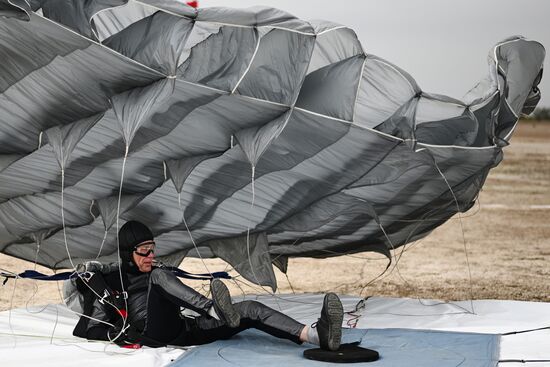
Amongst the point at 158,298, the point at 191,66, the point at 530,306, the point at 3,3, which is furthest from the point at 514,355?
the point at 3,3

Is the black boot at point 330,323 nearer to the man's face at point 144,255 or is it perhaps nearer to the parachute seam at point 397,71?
the man's face at point 144,255

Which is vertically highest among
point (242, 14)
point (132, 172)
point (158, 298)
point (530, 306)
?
point (242, 14)

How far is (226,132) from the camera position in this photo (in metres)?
6.33

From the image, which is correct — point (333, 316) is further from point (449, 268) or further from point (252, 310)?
point (449, 268)

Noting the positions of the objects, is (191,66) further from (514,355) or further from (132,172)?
(514,355)

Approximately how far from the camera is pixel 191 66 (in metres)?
5.82

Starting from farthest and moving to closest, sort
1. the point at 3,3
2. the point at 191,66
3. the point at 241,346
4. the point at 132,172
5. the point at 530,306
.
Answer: the point at 530,306 → the point at 132,172 → the point at 241,346 → the point at 191,66 → the point at 3,3

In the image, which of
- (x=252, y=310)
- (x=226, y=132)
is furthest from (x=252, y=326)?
(x=226, y=132)

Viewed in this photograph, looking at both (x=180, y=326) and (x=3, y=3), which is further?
(x=180, y=326)

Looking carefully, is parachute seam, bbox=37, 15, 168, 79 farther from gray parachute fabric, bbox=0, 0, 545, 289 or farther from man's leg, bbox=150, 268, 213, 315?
man's leg, bbox=150, 268, 213, 315

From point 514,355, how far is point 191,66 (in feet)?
7.93

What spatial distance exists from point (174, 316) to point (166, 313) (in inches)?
2.6

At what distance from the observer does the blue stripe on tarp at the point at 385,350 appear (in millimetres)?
5750

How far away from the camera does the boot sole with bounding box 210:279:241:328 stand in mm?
5734
